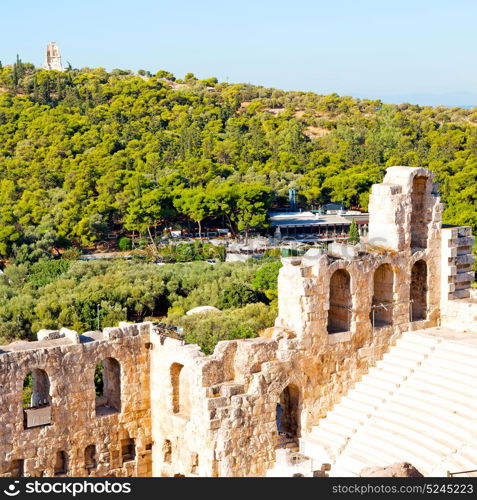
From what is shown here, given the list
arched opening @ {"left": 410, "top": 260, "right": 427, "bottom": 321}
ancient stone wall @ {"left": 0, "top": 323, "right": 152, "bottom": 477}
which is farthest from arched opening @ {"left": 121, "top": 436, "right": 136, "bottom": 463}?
arched opening @ {"left": 410, "top": 260, "right": 427, "bottom": 321}

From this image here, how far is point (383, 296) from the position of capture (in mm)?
17312

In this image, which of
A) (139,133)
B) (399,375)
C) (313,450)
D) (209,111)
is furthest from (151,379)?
(209,111)

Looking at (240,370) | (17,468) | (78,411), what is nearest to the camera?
(17,468)

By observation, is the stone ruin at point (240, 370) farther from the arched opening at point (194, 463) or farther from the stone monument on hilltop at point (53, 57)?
the stone monument on hilltop at point (53, 57)

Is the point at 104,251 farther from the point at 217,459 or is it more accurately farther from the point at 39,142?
the point at 217,459

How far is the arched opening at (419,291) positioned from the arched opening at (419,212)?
1.67 ft

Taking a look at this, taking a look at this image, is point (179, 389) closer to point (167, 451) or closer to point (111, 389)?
point (167, 451)

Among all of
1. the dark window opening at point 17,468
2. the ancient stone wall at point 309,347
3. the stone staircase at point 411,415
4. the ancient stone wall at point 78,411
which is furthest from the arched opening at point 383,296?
the dark window opening at point 17,468

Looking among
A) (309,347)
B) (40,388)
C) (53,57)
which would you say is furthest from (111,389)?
(53,57)

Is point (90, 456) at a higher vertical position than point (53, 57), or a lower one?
lower

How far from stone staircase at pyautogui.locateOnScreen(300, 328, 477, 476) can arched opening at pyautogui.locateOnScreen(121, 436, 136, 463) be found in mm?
3590

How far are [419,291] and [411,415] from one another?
428 cm

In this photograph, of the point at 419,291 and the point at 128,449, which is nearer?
the point at 128,449

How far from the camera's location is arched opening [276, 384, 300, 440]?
51.8 feet
